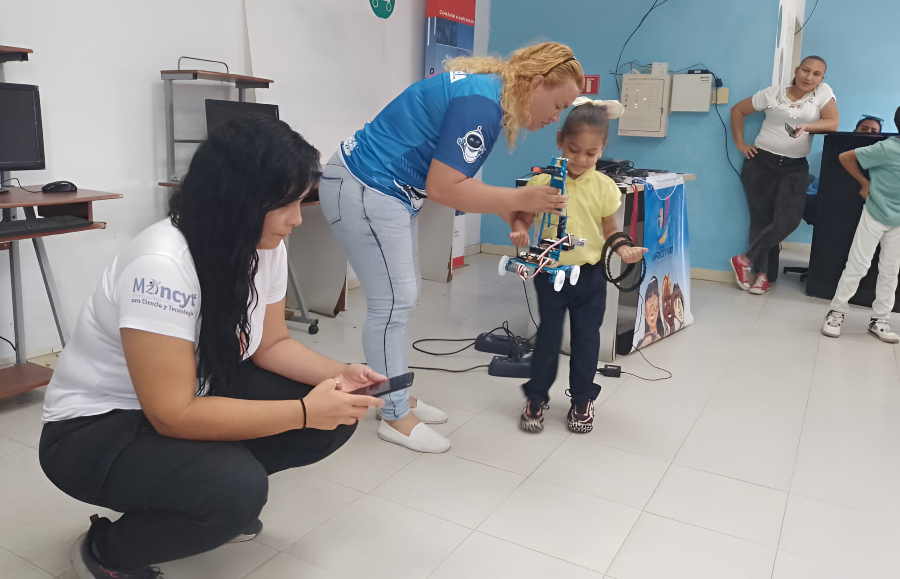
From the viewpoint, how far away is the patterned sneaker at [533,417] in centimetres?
241

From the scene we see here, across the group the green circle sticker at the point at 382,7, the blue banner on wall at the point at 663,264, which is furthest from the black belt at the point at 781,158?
the green circle sticker at the point at 382,7

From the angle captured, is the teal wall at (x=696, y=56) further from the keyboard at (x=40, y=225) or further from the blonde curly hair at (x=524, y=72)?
the keyboard at (x=40, y=225)


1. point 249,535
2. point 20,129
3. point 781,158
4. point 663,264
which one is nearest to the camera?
point 249,535

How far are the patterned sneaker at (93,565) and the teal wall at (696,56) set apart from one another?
12.5ft

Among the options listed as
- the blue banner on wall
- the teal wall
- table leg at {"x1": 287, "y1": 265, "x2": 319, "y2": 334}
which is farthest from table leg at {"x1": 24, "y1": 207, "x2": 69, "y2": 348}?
the teal wall

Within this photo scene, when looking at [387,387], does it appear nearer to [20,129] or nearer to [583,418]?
[583,418]

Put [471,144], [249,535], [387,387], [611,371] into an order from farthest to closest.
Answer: [611,371], [471,144], [249,535], [387,387]

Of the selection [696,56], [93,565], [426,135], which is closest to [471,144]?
[426,135]

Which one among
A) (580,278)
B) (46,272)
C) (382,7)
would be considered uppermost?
(382,7)

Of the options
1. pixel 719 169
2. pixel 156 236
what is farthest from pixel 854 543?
pixel 719 169

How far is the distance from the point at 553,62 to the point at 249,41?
2.28 metres

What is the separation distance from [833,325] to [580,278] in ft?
7.09

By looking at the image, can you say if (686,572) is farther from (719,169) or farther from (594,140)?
(719,169)

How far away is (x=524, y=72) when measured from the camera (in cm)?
193
